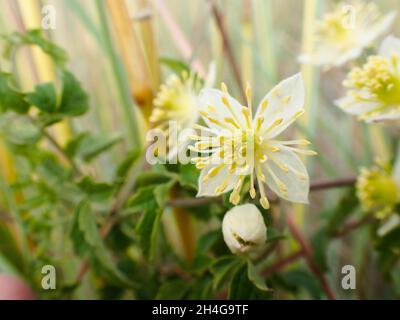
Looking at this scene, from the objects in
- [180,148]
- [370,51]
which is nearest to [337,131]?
[370,51]

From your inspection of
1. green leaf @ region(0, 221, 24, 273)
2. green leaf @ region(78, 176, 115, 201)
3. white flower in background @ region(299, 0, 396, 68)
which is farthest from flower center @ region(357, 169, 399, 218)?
green leaf @ region(0, 221, 24, 273)

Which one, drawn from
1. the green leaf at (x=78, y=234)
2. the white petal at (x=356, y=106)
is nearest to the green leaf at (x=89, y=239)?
the green leaf at (x=78, y=234)

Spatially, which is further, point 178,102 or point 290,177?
point 178,102

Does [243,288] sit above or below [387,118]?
below

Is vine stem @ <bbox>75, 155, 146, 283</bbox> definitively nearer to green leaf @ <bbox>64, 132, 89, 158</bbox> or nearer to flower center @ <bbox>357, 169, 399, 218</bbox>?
green leaf @ <bbox>64, 132, 89, 158</bbox>

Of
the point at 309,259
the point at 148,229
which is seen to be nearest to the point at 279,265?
the point at 309,259

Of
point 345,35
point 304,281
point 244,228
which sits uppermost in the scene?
point 345,35

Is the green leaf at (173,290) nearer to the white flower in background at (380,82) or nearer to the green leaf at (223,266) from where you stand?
the green leaf at (223,266)

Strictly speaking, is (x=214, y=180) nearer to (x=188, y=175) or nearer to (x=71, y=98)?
(x=188, y=175)
